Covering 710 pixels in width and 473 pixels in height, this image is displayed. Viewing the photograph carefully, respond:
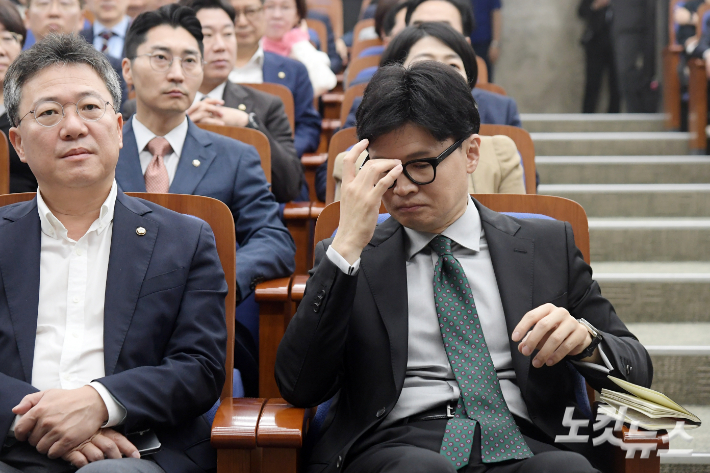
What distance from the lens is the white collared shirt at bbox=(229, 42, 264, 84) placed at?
10.5 feet

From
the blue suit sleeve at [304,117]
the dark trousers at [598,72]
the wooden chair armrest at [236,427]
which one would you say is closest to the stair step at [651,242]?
the blue suit sleeve at [304,117]

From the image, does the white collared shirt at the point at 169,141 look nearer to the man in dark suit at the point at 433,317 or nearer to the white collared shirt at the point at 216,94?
the white collared shirt at the point at 216,94

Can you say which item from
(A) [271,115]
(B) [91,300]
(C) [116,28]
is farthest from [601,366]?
(C) [116,28]

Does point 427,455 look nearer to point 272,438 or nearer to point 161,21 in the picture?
point 272,438

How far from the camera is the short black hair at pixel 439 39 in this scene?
219cm

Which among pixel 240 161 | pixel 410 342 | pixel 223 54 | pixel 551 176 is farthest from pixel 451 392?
pixel 551 176

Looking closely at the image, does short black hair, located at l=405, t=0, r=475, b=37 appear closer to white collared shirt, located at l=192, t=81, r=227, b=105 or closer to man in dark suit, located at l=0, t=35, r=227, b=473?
white collared shirt, located at l=192, t=81, r=227, b=105

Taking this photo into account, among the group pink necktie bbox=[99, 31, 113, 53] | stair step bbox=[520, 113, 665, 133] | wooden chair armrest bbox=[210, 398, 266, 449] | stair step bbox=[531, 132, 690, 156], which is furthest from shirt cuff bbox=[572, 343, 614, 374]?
stair step bbox=[520, 113, 665, 133]

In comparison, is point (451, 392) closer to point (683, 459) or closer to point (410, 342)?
point (410, 342)

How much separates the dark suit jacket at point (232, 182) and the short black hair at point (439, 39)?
52 centimetres

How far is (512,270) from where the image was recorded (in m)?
1.32

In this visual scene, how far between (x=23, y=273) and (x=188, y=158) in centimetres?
72

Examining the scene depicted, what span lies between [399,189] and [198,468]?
0.57 metres

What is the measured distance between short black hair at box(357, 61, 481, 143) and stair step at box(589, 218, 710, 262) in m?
1.47
